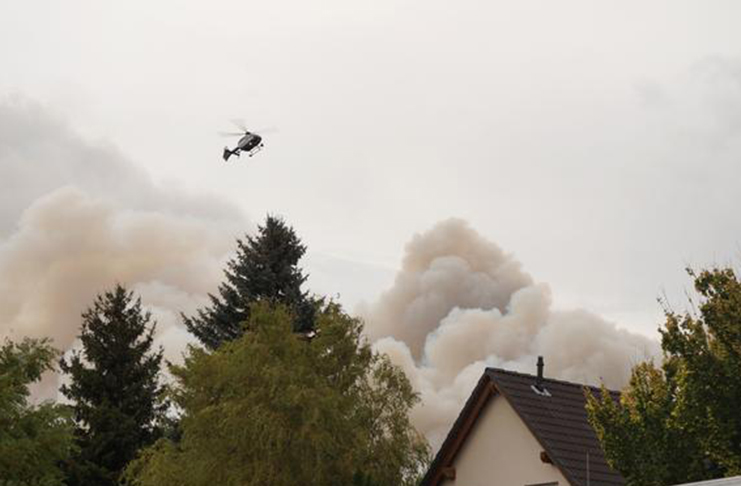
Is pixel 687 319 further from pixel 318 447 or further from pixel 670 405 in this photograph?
pixel 318 447

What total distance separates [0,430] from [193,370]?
27.1ft

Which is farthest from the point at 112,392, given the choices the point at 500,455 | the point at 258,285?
the point at 500,455

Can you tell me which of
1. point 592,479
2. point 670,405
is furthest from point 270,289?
point 670,405

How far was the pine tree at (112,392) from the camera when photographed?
168ft

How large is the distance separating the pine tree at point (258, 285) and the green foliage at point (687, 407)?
2558 centimetres

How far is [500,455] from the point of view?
1436 inches

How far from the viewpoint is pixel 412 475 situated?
1478 inches

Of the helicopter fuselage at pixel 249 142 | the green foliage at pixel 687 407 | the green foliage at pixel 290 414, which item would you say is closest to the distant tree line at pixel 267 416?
the green foliage at pixel 290 414

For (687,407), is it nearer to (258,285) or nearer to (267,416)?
(267,416)

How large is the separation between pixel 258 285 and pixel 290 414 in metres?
20.3

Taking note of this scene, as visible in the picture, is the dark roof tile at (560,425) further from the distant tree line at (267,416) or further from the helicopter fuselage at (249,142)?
the helicopter fuselage at (249,142)

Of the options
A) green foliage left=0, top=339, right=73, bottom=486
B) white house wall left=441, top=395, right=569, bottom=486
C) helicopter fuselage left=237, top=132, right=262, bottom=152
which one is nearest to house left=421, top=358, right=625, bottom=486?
white house wall left=441, top=395, right=569, bottom=486

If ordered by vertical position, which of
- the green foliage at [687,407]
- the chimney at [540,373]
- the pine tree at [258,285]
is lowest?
the green foliage at [687,407]

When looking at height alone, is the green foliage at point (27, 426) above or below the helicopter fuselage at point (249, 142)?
below
